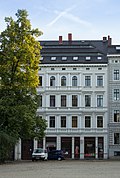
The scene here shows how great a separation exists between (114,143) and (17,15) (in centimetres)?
3291

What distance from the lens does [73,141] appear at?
76.4 metres

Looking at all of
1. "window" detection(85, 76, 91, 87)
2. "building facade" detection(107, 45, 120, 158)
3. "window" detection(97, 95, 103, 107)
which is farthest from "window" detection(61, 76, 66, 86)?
"building facade" detection(107, 45, 120, 158)

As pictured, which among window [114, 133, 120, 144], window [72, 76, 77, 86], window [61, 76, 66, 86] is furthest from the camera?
window [61, 76, 66, 86]

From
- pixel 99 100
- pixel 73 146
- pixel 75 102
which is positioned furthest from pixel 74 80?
pixel 73 146

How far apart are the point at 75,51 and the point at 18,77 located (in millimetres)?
30699

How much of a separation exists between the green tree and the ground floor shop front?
79.3 ft

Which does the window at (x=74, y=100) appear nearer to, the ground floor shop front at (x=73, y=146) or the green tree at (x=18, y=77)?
the ground floor shop front at (x=73, y=146)

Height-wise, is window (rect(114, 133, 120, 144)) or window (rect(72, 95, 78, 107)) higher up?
window (rect(72, 95, 78, 107))

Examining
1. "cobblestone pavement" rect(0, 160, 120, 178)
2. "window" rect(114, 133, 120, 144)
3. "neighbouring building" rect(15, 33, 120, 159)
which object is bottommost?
"cobblestone pavement" rect(0, 160, 120, 178)

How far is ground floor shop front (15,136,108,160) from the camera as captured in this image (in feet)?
248

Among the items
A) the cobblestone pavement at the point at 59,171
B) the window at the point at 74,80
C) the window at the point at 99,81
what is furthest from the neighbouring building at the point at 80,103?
the cobblestone pavement at the point at 59,171

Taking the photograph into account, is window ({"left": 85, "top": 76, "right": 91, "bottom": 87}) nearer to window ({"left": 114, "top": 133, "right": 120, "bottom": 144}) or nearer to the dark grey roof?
the dark grey roof

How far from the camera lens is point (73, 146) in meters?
76.1

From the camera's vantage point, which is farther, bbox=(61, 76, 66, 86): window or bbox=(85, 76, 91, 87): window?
bbox=(61, 76, 66, 86): window
